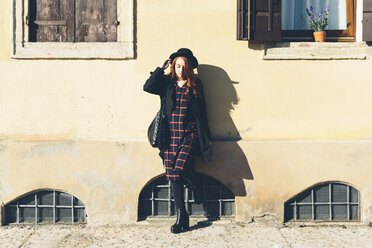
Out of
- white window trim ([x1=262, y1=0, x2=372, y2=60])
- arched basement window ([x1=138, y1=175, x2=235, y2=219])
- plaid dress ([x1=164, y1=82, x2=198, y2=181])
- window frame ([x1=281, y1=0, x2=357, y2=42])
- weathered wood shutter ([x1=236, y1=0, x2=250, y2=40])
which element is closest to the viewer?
plaid dress ([x1=164, y1=82, x2=198, y2=181])

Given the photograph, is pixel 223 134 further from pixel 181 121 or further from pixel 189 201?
pixel 189 201

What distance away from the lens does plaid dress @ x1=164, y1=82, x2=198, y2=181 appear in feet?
14.3

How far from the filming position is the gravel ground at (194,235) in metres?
4.18

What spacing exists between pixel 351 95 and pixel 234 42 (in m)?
1.37

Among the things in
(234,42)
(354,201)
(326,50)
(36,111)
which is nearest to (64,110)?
(36,111)

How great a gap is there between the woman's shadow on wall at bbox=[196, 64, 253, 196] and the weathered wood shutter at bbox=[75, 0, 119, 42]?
1082mm

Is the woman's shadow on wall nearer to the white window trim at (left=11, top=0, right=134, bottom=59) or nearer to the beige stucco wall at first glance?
the beige stucco wall

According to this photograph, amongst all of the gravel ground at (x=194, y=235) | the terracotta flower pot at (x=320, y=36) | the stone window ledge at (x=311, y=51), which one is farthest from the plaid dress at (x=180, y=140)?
the terracotta flower pot at (x=320, y=36)

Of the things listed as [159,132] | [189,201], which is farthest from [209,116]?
[189,201]

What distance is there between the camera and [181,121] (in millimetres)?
4383

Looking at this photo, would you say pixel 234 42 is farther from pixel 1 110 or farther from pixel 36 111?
pixel 1 110

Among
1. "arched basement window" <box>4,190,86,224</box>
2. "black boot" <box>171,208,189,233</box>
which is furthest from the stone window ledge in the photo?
"arched basement window" <box>4,190,86,224</box>

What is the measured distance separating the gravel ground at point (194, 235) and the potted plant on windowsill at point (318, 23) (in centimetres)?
204

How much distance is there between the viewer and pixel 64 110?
15.4ft
